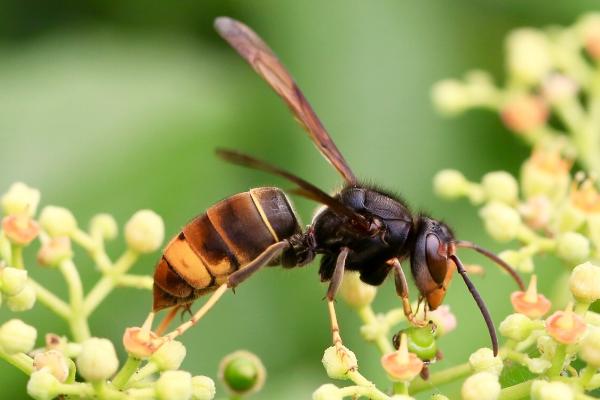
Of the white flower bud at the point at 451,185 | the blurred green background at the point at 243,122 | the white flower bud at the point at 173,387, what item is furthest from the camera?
the blurred green background at the point at 243,122

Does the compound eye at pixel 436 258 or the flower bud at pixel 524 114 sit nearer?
the compound eye at pixel 436 258

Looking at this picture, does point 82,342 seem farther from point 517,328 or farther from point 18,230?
point 517,328

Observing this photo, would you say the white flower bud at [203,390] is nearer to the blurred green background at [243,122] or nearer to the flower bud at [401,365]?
the flower bud at [401,365]

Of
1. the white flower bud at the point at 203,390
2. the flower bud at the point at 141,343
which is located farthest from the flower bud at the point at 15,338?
the white flower bud at the point at 203,390

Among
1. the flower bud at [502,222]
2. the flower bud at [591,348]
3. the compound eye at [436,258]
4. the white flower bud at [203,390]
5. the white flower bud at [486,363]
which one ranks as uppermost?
the flower bud at [502,222]

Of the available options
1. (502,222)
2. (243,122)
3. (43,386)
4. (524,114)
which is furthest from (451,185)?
(43,386)
